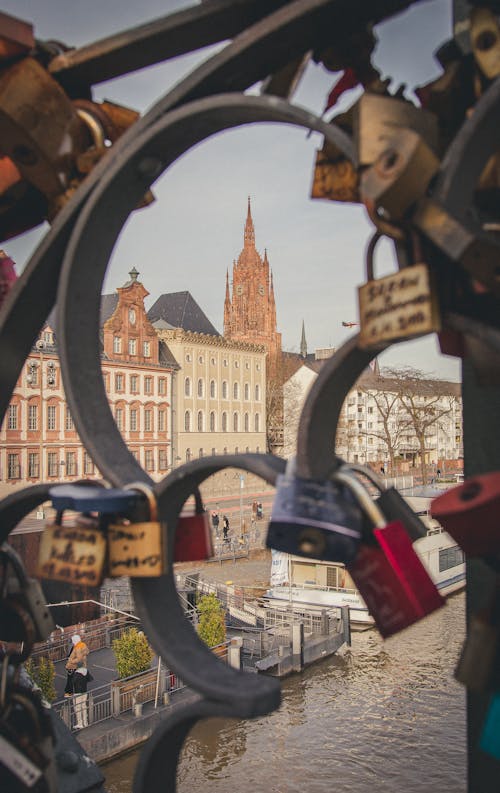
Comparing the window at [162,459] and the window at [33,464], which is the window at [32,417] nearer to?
the window at [33,464]

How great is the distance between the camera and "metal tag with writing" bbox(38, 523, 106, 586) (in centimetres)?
185

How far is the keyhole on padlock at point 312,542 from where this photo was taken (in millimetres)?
1597

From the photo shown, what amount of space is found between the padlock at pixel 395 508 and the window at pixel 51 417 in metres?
38.4

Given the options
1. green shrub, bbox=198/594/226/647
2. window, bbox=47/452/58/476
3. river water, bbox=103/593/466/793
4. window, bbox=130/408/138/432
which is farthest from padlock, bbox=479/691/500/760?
window, bbox=130/408/138/432

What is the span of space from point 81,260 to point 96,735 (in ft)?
39.8

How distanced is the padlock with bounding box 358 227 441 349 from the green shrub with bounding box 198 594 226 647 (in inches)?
600

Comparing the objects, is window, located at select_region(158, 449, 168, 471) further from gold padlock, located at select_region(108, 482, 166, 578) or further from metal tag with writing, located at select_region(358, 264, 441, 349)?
metal tag with writing, located at select_region(358, 264, 441, 349)

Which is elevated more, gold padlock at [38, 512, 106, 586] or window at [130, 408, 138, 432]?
window at [130, 408, 138, 432]

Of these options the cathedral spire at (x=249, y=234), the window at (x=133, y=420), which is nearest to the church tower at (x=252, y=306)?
the cathedral spire at (x=249, y=234)

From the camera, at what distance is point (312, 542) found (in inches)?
63.3

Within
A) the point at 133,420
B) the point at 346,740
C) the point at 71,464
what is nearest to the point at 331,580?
the point at 346,740

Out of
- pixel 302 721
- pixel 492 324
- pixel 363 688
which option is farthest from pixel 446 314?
pixel 363 688

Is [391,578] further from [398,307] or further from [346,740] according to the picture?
[346,740]

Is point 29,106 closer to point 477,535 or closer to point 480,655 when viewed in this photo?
point 477,535
